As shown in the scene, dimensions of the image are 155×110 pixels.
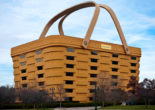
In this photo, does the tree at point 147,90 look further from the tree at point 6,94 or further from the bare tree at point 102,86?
the tree at point 6,94

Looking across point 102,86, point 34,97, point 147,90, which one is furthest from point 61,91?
point 147,90

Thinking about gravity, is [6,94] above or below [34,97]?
above

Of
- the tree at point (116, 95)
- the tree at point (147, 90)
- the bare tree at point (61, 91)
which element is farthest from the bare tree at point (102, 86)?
the tree at point (147, 90)

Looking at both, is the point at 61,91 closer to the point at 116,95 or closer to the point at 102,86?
the point at 102,86

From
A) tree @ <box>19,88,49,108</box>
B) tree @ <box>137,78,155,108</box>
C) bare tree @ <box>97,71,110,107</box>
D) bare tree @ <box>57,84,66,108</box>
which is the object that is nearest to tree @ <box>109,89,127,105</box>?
bare tree @ <box>97,71,110,107</box>

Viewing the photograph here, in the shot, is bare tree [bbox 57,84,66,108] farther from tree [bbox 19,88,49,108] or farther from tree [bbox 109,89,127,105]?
tree [bbox 109,89,127,105]

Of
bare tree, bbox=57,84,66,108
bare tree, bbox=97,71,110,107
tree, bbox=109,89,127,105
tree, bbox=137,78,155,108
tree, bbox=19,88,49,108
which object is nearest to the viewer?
tree, bbox=19,88,49,108

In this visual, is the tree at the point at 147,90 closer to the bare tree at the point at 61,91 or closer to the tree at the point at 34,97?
the bare tree at the point at 61,91

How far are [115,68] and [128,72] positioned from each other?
6.31 meters

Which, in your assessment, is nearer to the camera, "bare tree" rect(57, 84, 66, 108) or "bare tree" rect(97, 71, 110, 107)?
"bare tree" rect(57, 84, 66, 108)

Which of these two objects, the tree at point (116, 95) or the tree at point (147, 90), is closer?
the tree at point (147, 90)

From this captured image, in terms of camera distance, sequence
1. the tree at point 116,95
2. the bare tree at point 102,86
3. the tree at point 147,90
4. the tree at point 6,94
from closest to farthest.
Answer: the tree at point 147,90 < the tree at point 6,94 < the tree at point 116,95 < the bare tree at point 102,86

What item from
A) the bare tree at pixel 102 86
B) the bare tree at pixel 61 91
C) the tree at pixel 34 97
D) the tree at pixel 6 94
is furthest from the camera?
the bare tree at pixel 102 86

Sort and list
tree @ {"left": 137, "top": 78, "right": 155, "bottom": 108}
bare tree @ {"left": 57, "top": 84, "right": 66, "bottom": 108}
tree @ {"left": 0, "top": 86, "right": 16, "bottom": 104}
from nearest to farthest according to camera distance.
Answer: tree @ {"left": 137, "top": 78, "right": 155, "bottom": 108}, tree @ {"left": 0, "top": 86, "right": 16, "bottom": 104}, bare tree @ {"left": 57, "top": 84, "right": 66, "bottom": 108}
